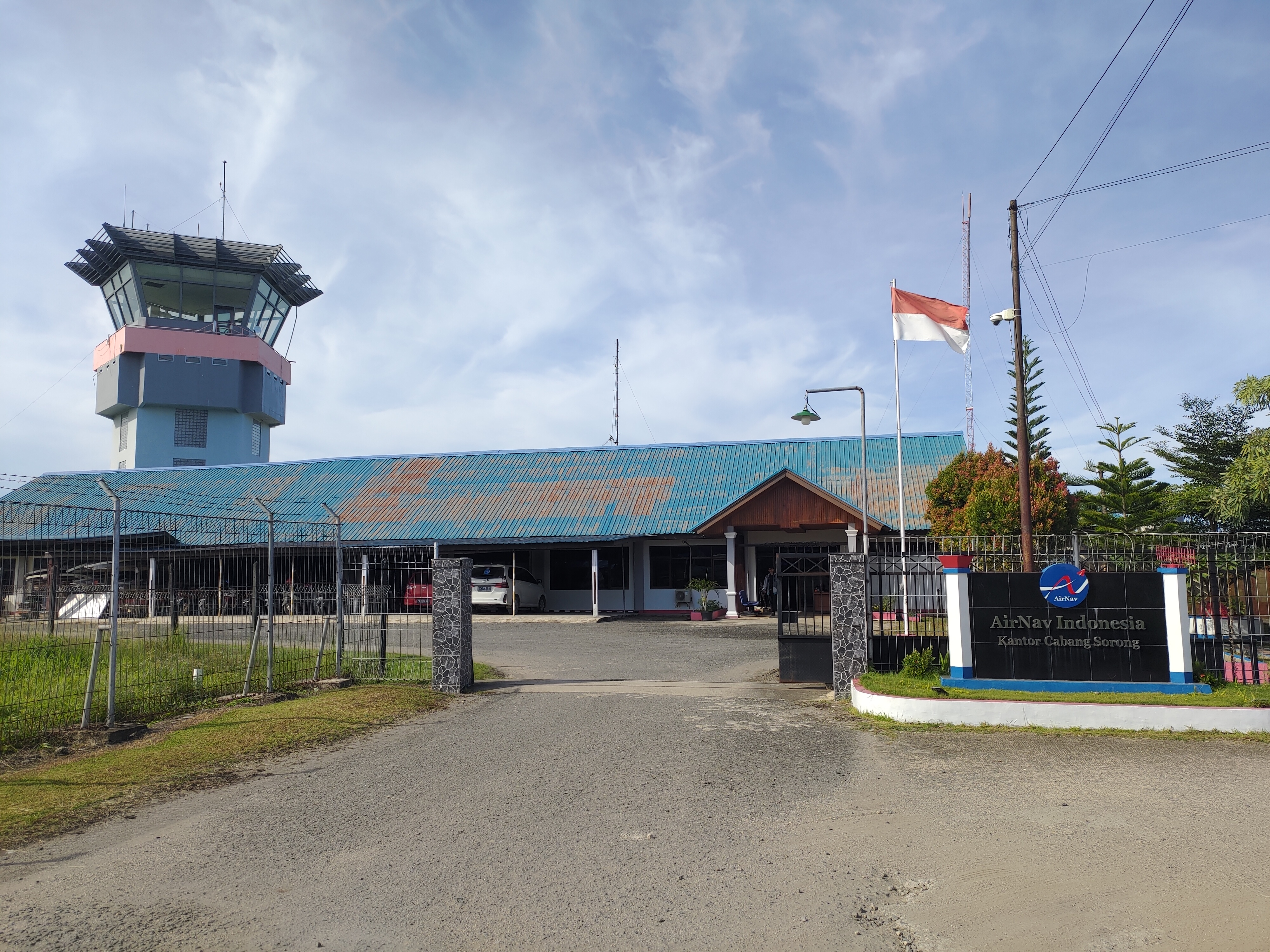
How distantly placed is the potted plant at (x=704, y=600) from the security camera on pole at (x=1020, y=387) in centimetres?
1305

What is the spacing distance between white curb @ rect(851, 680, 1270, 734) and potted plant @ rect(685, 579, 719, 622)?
16.0 m

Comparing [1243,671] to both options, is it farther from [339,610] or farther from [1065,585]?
[339,610]

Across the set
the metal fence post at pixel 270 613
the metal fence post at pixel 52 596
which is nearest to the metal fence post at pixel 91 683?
the metal fence post at pixel 52 596

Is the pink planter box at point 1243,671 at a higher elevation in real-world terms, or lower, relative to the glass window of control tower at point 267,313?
lower

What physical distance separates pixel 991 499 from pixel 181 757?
19746 mm

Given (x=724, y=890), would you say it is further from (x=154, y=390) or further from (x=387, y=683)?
(x=154, y=390)

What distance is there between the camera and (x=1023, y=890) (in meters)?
4.96

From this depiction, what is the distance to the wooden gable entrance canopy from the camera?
26.0 m

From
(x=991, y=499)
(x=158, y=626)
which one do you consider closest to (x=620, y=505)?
(x=991, y=499)

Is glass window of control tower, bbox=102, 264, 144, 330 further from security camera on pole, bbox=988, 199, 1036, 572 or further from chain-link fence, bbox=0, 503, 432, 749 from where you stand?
security camera on pole, bbox=988, 199, 1036, 572

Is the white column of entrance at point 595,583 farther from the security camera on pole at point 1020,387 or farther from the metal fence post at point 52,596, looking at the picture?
the metal fence post at point 52,596

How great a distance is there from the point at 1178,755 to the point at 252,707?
10088 mm

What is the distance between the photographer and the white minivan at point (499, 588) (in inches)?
1063

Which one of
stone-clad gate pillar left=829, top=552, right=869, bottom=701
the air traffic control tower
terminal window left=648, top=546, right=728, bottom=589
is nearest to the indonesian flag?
stone-clad gate pillar left=829, top=552, right=869, bottom=701
